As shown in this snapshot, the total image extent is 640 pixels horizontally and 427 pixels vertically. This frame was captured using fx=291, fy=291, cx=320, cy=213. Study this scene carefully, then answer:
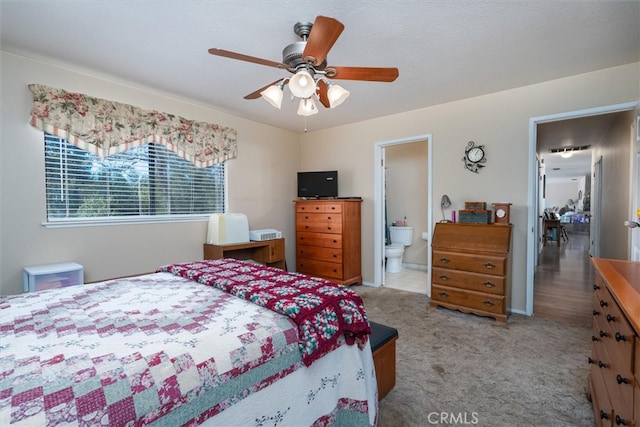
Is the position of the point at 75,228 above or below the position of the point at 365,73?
below

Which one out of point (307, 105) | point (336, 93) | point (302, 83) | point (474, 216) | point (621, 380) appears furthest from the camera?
point (474, 216)

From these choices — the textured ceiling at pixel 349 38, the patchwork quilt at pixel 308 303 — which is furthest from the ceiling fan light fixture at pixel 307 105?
the patchwork quilt at pixel 308 303

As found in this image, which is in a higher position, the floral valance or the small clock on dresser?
the floral valance

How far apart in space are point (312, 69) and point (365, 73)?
336mm

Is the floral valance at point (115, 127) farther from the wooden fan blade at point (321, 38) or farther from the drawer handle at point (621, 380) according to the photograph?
the drawer handle at point (621, 380)

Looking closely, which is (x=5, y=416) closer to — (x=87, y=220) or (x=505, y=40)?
(x=87, y=220)

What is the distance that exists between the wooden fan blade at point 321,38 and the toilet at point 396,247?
3.65 metres

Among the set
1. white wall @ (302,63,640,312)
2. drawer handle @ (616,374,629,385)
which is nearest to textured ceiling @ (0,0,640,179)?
white wall @ (302,63,640,312)

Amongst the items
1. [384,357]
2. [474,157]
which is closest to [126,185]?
[384,357]

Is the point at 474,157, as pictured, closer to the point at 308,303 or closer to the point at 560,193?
the point at 308,303

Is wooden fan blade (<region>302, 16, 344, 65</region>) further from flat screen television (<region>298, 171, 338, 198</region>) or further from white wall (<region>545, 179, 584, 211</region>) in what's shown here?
white wall (<region>545, 179, 584, 211</region>)

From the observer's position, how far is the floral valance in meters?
2.49

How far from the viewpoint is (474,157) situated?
3.38m

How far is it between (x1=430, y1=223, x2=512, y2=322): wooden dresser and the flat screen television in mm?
1620
